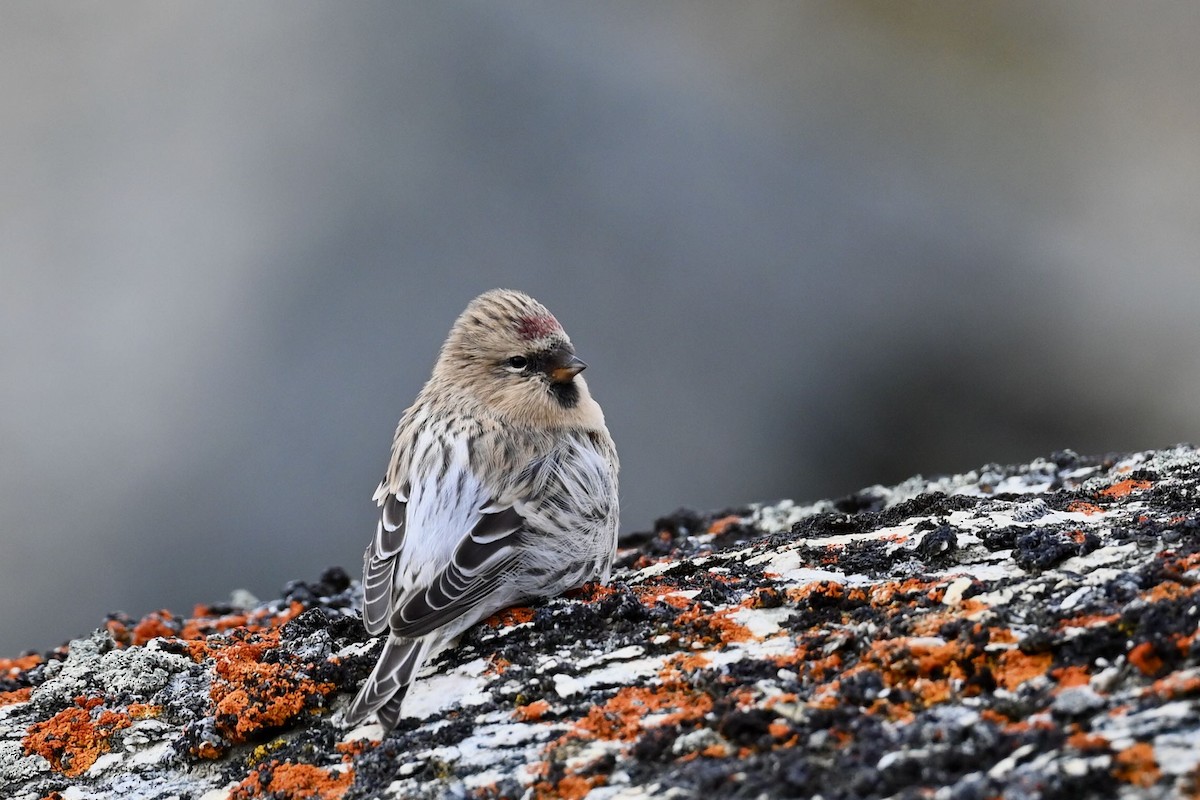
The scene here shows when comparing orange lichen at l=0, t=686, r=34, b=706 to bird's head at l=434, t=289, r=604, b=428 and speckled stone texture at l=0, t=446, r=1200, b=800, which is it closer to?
speckled stone texture at l=0, t=446, r=1200, b=800

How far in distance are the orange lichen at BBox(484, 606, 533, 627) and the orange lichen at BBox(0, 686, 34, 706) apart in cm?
167

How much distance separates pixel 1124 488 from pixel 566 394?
89.3 inches

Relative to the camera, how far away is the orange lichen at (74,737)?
3.78m

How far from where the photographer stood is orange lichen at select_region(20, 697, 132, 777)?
3.78 meters

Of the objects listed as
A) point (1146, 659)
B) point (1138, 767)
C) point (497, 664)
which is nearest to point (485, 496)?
point (497, 664)

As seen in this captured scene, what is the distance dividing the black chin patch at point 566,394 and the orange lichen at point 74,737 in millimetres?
2157

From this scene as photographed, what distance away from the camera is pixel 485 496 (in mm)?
4602

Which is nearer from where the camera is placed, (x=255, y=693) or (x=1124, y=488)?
(x=255, y=693)

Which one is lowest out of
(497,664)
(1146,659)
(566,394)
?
(497,664)

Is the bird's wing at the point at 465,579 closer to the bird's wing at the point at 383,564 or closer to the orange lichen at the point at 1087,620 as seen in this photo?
the bird's wing at the point at 383,564

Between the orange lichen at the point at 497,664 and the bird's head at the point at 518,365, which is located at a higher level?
the bird's head at the point at 518,365

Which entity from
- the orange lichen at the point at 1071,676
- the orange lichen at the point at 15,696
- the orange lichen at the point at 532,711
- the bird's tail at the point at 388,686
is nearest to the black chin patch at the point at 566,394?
the bird's tail at the point at 388,686

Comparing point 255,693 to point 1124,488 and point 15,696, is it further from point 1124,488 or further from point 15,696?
point 1124,488

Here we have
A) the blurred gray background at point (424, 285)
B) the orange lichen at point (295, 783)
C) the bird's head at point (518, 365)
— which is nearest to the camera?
the orange lichen at point (295, 783)
